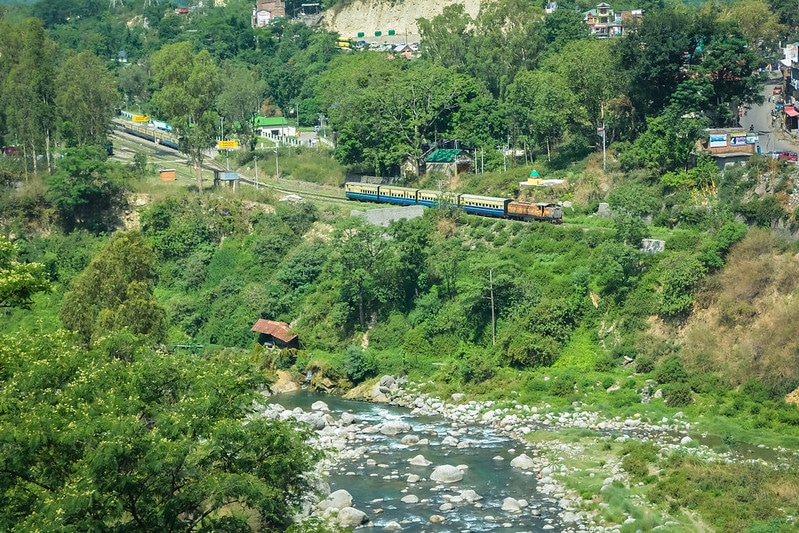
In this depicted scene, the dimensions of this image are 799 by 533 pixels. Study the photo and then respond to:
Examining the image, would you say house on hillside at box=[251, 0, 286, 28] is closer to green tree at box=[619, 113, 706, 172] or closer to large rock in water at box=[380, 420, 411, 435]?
green tree at box=[619, 113, 706, 172]

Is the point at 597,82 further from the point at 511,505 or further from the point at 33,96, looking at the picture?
the point at 33,96

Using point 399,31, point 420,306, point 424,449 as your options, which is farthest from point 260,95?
point 424,449

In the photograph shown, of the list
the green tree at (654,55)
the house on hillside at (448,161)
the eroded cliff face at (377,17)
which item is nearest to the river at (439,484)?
the green tree at (654,55)

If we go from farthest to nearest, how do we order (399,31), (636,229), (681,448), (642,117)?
(399,31) < (642,117) < (636,229) < (681,448)

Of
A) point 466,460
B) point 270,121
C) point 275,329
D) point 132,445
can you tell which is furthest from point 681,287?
point 270,121

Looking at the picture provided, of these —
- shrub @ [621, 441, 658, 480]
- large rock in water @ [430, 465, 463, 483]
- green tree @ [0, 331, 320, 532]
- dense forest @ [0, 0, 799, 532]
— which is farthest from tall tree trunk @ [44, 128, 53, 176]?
green tree @ [0, 331, 320, 532]

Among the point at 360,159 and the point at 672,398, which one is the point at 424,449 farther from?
the point at 360,159
